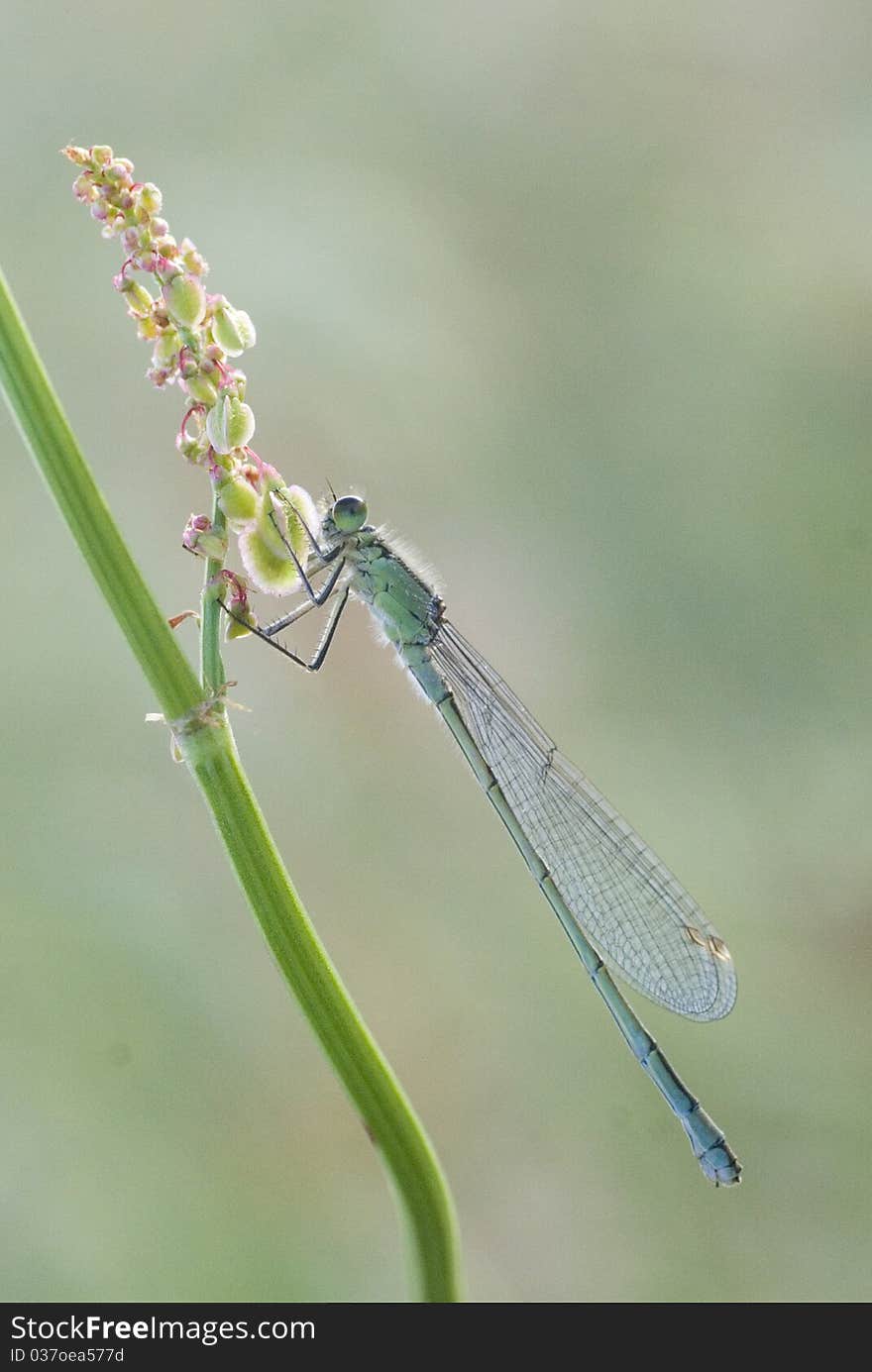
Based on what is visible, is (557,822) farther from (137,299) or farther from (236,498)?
(137,299)

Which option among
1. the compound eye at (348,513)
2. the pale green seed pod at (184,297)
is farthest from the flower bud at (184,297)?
the compound eye at (348,513)

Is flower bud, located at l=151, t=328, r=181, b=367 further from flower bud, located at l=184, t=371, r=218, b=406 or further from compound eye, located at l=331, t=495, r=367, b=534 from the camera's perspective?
compound eye, located at l=331, t=495, r=367, b=534

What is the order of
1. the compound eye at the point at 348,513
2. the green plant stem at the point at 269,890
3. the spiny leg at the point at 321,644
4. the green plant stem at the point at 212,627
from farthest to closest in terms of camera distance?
1. the compound eye at the point at 348,513
2. the spiny leg at the point at 321,644
3. the green plant stem at the point at 212,627
4. the green plant stem at the point at 269,890

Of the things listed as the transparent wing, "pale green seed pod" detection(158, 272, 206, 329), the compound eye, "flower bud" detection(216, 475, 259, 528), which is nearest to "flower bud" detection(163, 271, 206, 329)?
"pale green seed pod" detection(158, 272, 206, 329)

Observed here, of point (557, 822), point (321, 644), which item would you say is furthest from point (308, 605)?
point (557, 822)

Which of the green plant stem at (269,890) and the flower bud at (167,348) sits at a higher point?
the flower bud at (167,348)

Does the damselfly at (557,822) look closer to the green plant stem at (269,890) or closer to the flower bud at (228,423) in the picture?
the flower bud at (228,423)
